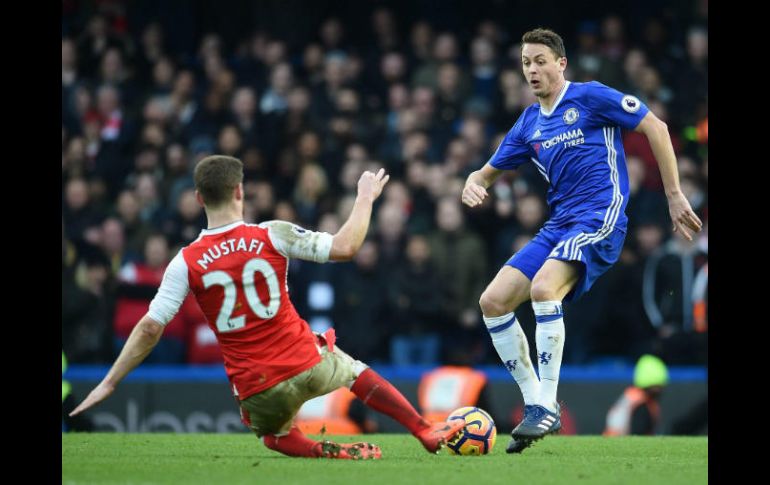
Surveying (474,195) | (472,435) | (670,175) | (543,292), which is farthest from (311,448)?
(670,175)

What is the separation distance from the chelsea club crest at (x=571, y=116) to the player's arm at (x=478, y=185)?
65 cm

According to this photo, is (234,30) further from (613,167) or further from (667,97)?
(613,167)

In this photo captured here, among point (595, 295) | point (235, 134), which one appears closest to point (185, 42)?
point (235, 134)

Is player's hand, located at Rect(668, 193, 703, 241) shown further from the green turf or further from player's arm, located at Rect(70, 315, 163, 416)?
player's arm, located at Rect(70, 315, 163, 416)

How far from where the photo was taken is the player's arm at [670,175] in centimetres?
714

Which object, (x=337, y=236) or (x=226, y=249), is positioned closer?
(x=337, y=236)

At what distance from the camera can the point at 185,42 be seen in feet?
56.0

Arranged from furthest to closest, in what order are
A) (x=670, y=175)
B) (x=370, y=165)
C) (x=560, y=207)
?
1. (x=370, y=165)
2. (x=560, y=207)
3. (x=670, y=175)

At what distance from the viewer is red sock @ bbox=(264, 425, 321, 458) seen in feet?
22.6

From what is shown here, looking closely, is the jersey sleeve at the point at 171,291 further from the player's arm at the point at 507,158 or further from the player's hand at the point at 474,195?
the player's arm at the point at 507,158

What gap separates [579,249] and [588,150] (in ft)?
2.10

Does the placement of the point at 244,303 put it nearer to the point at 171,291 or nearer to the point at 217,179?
the point at 171,291

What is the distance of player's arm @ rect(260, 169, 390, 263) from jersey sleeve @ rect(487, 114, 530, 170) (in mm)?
1757

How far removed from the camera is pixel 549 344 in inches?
291
